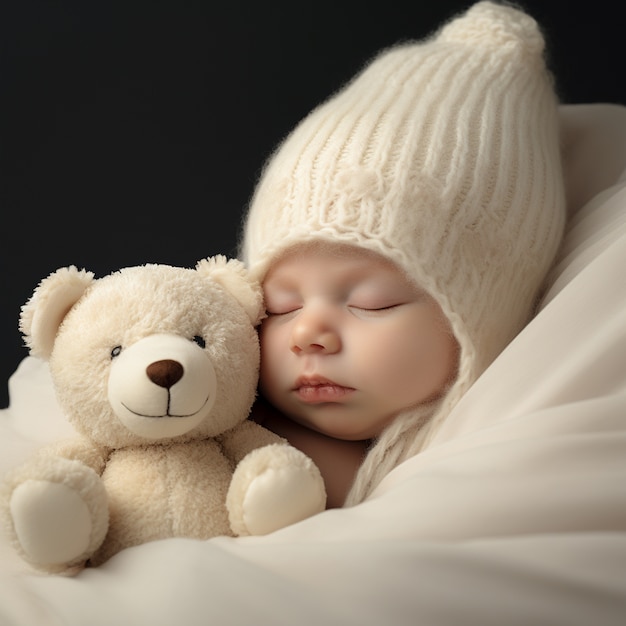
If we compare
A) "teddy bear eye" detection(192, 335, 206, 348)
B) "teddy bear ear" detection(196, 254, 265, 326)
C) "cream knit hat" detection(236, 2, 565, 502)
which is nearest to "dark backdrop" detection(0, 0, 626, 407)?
"cream knit hat" detection(236, 2, 565, 502)


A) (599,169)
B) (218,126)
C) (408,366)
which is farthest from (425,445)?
(218,126)

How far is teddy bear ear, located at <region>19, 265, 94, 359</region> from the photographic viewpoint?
95 cm

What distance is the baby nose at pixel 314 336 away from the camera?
1.00m

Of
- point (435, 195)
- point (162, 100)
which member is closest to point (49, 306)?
point (435, 195)

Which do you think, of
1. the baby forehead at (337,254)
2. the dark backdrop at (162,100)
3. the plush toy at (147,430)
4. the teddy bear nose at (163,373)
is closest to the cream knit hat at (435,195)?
the baby forehead at (337,254)

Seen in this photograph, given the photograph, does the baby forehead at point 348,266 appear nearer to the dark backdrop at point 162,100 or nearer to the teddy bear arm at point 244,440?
the teddy bear arm at point 244,440

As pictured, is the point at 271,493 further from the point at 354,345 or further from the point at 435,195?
the point at 435,195

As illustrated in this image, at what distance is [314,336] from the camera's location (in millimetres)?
1004

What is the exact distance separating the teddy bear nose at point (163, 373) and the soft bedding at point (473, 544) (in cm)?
16

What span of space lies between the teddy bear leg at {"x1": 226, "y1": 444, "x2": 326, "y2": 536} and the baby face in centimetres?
17

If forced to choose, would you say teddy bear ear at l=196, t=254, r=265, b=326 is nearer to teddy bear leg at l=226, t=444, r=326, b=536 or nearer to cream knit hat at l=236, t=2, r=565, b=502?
cream knit hat at l=236, t=2, r=565, b=502

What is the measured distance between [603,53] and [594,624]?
5.41 feet

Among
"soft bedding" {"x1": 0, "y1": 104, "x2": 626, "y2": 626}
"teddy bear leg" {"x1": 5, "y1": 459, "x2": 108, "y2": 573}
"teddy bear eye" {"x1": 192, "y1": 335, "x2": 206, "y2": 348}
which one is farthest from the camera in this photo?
"teddy bear eye" {"x1": 192, "y1": 335, "x2": 206, "y2": 348}

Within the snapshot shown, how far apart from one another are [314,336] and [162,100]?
120 cm
